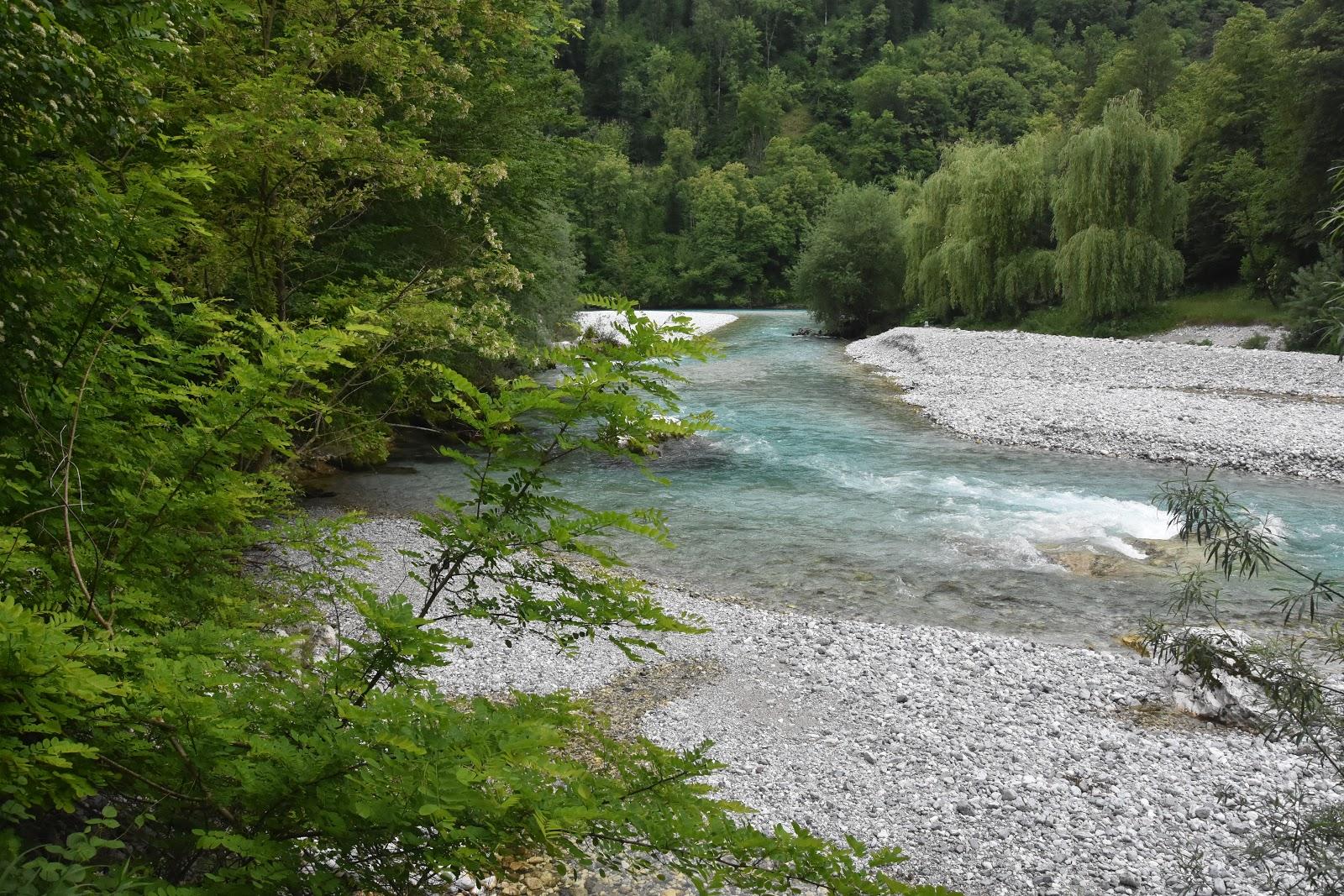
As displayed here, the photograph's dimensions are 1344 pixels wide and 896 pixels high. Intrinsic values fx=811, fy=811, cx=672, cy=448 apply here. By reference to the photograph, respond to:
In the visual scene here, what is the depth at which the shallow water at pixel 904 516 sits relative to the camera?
30.1ft

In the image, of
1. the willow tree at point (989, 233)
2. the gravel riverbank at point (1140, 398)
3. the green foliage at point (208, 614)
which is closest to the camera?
the green foliage at point (208, 614)

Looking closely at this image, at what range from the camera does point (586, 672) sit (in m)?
7.05

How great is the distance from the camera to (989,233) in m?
35.5

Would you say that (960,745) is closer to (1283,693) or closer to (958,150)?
(1283,693)

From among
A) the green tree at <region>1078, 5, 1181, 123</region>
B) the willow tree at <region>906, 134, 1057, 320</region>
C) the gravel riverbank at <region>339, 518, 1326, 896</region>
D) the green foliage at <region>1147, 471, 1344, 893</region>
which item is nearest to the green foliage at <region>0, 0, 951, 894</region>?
the green foliage at <region>1147, 471, 1344, 893</region>

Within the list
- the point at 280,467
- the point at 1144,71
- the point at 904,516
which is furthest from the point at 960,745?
the point at 1144,71

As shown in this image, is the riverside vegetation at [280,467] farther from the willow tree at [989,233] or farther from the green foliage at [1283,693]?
the willow tree at [989,233]

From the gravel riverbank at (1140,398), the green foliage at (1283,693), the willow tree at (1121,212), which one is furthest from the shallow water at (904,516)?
the willow tree at (1121,212)

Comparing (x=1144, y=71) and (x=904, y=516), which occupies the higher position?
(x=1144, y=71)

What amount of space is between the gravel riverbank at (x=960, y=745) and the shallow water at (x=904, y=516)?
4.07ft

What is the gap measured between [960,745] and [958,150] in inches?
1560

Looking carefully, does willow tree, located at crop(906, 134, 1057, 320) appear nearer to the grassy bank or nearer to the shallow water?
the grassy bank

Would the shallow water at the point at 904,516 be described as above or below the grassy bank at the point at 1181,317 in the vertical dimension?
below

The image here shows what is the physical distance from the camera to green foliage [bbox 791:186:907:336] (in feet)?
138
